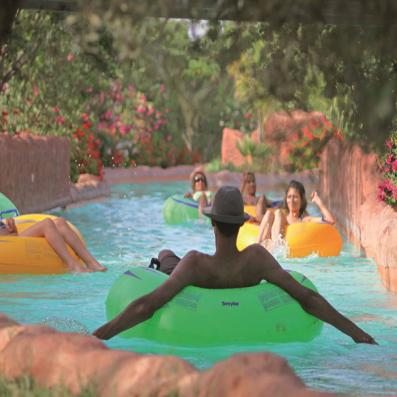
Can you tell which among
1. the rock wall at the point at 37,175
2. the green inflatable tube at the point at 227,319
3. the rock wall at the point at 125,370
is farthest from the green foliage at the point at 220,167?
the rock wall at the point at 125,370

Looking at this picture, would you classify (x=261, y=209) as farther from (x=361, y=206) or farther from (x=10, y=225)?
(x=10, y=225)

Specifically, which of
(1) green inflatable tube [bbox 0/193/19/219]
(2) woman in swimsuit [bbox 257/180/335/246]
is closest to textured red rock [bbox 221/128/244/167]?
(2) woman in swimsuit [bbox 257/180/335/246]

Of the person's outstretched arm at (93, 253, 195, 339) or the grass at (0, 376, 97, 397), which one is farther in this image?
the person's outstretched arm at (93, 253, 195, 339)

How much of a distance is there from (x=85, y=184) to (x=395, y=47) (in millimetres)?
24558

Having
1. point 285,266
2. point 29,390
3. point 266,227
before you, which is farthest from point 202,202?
point 29,390

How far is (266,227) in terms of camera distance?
48.1 feet

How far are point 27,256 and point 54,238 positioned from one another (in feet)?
1.11

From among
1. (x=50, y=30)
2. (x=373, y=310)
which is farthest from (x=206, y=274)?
(x=50, y=30)

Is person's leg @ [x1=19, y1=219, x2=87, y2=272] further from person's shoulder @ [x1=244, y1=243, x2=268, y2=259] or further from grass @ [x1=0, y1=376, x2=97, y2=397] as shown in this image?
grass @ [x1=0, y1=376, x2=97, y2=397]

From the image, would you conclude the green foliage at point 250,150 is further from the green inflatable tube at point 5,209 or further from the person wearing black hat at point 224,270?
the person wearing black hat at point 224,270

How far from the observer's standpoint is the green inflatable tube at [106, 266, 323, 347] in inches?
321

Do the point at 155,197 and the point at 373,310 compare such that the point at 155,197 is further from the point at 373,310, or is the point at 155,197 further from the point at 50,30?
the point at 373,310

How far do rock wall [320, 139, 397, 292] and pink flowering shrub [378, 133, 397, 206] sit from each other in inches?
5.1

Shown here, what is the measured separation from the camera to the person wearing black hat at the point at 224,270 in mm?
8062
